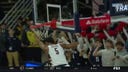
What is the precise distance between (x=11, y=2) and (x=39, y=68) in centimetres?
1017

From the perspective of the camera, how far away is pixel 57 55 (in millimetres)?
12578

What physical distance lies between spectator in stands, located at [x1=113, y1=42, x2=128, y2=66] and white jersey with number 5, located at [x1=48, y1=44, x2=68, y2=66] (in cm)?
158

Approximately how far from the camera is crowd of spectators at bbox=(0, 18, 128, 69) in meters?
11.8

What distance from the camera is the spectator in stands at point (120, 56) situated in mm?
11523

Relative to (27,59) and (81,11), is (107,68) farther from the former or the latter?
(81,11)

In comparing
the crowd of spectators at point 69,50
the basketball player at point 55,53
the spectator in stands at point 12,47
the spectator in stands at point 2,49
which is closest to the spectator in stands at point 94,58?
the crowd of spectators at point 69,50

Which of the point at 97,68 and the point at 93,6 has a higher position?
the point at 93,6

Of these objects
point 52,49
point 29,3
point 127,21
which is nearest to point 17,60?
point 52,49

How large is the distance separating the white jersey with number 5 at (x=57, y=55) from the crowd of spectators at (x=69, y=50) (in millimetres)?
336

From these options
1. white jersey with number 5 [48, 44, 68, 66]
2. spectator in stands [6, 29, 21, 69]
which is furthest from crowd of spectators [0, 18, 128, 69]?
white jersey with number 5 [48, 44, 68, 66]

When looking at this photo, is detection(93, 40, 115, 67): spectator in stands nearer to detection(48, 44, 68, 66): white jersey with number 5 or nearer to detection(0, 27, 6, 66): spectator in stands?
detection(48, 44, 68, 66): white jersey with number 5

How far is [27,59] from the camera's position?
598 inches

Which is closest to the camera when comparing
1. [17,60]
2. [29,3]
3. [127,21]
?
[127,21]

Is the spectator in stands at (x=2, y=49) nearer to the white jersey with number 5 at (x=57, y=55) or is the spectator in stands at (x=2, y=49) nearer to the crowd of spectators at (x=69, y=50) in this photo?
the crowd of spectators at (x=69, y=50)
